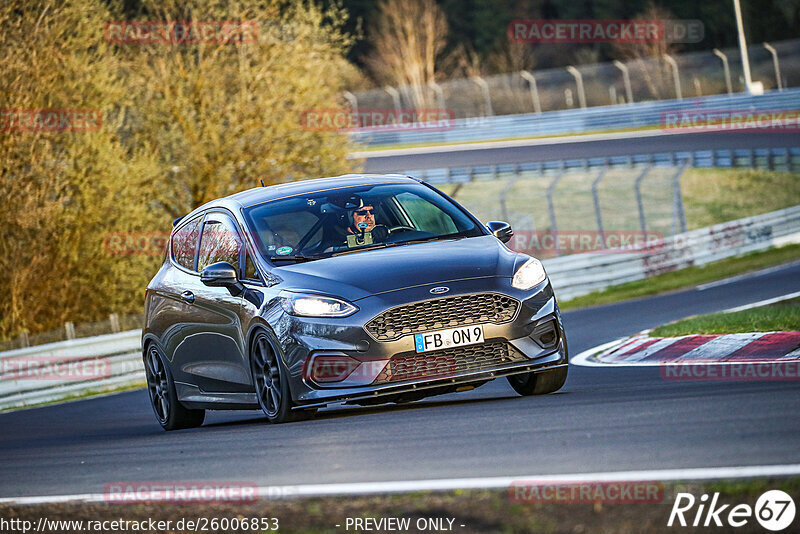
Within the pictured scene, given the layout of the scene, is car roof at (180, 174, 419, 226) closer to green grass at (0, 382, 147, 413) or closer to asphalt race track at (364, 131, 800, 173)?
green grass at (0, 382, 147, 413)

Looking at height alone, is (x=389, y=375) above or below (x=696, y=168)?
above

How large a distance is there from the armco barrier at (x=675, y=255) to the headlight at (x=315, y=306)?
1554 cm

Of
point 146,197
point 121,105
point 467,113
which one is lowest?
point 467,113

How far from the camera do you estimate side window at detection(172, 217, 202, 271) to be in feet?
35.4

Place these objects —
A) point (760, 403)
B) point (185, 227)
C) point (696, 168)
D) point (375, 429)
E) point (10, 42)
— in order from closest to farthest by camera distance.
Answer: point (760, 403) → point (375, 429) → point (185, 227) → point (10, 42) → point (696, 168)

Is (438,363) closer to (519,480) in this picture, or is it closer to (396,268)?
(396,268)

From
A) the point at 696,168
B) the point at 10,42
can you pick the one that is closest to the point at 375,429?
the point at 10,42

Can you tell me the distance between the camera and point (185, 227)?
1122cm

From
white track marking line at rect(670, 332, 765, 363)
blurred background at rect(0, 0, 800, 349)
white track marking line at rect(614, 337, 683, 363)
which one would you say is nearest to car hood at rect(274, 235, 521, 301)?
white track marking line at rect(670, 332, 765, 363)

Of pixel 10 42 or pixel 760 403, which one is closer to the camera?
pixel 760 403

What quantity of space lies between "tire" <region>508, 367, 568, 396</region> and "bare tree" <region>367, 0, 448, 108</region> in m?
58.1

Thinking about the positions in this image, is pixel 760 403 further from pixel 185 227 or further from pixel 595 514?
pixel 185 227

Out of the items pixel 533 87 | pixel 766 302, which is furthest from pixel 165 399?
pixel 533 87

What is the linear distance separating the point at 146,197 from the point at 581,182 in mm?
15840
